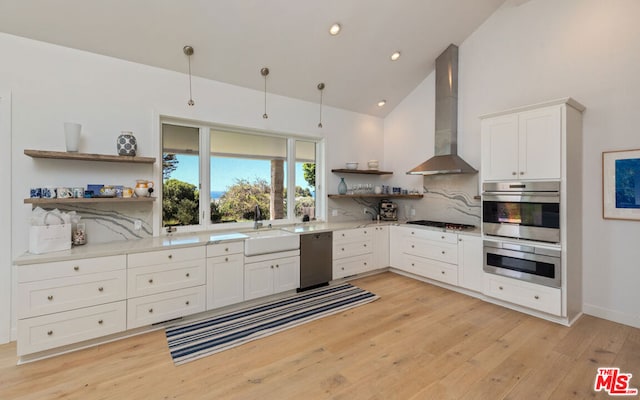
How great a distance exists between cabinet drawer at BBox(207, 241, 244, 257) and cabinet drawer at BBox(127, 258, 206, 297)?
0.12 metres

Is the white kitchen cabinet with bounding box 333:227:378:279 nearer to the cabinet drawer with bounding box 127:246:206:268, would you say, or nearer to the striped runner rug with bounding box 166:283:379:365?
the striped runner rug with bounding box 166:283:379:365

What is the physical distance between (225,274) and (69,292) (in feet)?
4.29

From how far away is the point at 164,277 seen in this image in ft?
9.22

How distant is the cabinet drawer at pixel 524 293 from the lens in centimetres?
295

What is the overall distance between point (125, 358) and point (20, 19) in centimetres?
308

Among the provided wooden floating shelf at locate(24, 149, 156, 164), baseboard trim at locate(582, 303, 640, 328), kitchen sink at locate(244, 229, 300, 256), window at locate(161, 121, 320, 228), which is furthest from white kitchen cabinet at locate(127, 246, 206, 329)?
baseboard trim at locate(582, 303, 640, 328)

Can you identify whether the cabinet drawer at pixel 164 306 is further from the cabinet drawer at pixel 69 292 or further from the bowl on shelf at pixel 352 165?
the bowl on shelf at pixel 352 165

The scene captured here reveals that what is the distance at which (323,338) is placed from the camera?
269cm

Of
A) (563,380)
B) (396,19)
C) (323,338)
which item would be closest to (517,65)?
(396,19)

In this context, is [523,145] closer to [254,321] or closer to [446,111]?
[446,111]

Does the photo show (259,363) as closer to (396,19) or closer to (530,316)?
(530,316)

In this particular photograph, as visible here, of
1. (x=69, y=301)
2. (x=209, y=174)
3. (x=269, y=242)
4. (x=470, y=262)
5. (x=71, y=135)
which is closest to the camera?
(x=69, y=301)

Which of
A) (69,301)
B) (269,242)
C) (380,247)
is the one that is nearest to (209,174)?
(269,242)

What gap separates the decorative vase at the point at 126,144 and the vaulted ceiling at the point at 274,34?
0.87m
